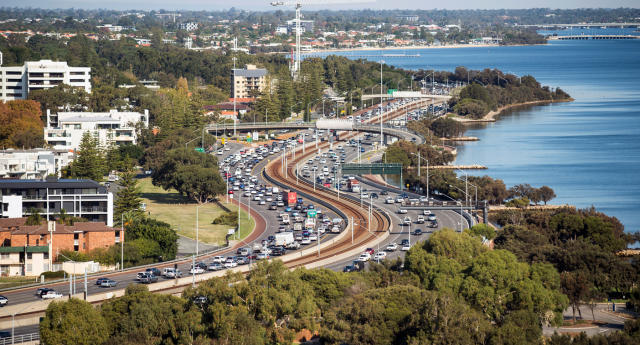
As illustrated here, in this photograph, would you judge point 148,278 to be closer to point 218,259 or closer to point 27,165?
point 218,259

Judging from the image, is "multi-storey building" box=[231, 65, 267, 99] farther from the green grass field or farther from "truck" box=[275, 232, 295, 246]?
"truck" box=[275, 232, 295, 246]

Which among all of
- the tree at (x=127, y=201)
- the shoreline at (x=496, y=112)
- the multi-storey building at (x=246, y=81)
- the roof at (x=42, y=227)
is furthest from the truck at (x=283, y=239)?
the multi-storey building at (x=246, y=81)

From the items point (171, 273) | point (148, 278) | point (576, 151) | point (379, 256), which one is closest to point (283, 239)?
point (379, 256)

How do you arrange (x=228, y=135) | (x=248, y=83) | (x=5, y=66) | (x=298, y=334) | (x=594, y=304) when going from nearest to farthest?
(x=298, y=334) → (x=594, y=304) → (x=228, y=135) → (x=5, y=66) → (x=248, y=83)

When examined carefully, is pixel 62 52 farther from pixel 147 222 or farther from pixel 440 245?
pixel 440 245

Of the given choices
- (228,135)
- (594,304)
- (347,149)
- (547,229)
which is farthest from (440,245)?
(228,135)

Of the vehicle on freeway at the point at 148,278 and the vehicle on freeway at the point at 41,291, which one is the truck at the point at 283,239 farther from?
the vehicle on freeway at the point at 41,291
